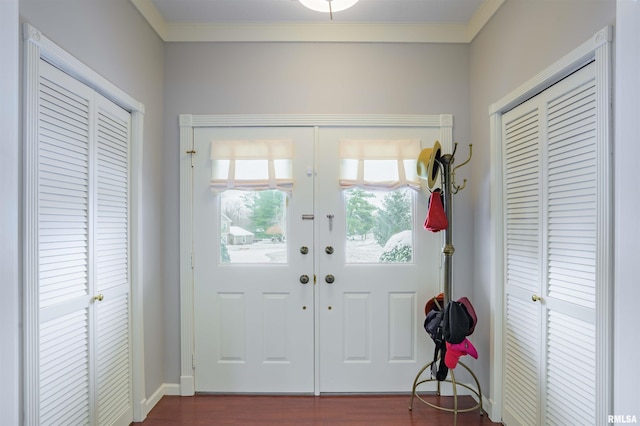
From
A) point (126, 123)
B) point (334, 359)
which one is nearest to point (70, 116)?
point (126, 123)

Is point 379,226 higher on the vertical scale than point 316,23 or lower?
lower

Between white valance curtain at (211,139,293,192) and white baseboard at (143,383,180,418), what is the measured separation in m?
1.47

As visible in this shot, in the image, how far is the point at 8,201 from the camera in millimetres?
969

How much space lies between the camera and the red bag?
84.0 inches

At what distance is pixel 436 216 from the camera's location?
2135mm

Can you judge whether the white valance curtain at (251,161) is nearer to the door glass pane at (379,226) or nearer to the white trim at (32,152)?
the door glass pane at (379,226)

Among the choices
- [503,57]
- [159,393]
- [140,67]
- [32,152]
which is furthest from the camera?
[159,393]

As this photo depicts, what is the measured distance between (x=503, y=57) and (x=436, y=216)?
1057 millimetres

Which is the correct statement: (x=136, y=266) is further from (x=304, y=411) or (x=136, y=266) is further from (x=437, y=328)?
(x=437, y=328)

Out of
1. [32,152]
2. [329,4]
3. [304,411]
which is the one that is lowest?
[304,411]

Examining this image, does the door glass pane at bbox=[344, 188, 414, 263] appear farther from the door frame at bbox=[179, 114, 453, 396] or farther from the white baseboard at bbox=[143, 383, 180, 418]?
the white baseboard at bbox=[143, 383, 180, 418]

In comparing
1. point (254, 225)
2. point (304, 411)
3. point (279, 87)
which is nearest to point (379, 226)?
point (254, 225)
